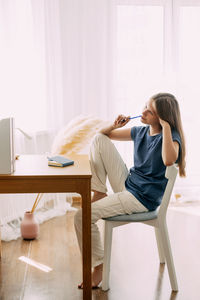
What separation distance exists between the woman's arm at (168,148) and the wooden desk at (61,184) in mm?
395

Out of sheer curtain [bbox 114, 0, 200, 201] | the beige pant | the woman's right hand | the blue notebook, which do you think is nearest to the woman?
the beige pant

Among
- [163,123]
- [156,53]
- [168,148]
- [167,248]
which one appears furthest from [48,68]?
[167,248]

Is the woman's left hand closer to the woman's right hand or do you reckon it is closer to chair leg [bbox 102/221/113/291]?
the woman's right hand

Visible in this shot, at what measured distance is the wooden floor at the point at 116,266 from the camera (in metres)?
2.08

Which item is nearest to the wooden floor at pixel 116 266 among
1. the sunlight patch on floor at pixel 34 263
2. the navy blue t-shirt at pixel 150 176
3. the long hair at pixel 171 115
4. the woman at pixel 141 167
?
the sunlight patch on floor at pixel 34 263

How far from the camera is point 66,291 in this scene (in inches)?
82.5

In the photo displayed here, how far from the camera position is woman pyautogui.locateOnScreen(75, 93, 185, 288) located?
6.76ft

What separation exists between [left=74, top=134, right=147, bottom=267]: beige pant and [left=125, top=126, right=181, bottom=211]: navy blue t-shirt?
0.14 ft

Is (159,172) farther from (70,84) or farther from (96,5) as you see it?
(96,5)

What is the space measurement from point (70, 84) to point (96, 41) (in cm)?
45

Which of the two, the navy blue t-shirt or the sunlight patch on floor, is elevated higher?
the navy blue t-shirt

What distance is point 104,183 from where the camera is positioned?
2.27m

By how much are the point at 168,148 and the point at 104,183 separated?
449 mm

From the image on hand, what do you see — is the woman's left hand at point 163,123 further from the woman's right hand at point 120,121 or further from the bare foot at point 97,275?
the bare foot at point 97,275
